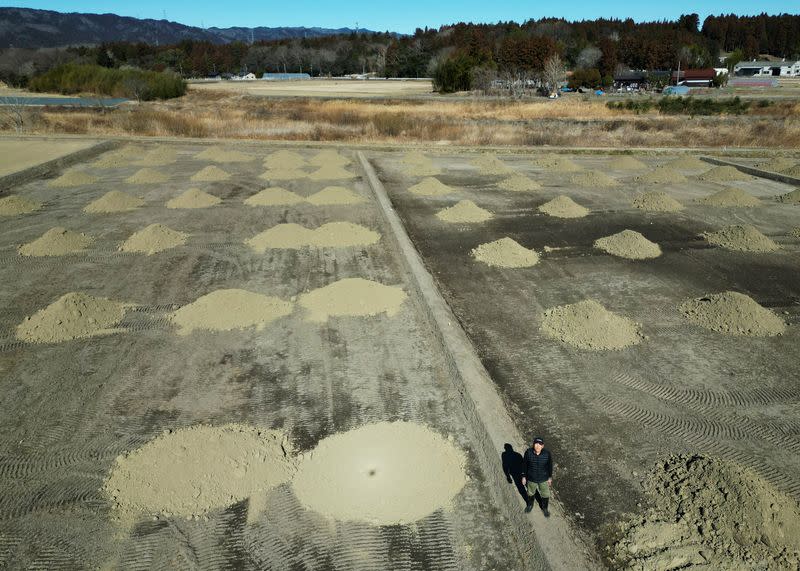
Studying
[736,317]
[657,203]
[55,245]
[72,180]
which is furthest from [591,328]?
[72,180]

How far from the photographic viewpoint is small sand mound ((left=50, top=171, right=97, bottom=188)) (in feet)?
58.5

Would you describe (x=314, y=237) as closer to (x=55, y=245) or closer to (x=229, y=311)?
(x=229, y=311)

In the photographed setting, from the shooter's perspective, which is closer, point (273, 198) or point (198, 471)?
point (198, 471)

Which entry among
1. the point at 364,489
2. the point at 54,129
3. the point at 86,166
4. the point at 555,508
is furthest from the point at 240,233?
the point at 54,129

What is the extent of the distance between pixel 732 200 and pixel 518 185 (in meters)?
6.75

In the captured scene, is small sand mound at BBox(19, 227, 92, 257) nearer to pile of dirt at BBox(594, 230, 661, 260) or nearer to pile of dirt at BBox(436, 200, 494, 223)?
pile of dirt at BBox(436, 200, 494, 223)

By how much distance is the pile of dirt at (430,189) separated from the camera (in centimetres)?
1745

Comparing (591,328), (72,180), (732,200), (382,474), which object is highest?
(72,180)

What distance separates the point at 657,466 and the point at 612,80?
266 feet

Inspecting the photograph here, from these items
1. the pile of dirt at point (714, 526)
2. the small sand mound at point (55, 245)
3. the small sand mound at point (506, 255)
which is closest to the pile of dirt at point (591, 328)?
the small sand mound at point (506, 255)

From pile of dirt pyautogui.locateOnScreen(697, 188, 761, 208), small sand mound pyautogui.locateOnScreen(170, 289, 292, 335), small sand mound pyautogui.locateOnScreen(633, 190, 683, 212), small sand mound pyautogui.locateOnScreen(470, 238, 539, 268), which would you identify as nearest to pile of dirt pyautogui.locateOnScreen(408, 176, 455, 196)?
small sand mound pyautogui.locateOnScreen(470, 238, 539, 268)

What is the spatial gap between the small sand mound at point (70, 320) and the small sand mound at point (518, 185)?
13440 mm

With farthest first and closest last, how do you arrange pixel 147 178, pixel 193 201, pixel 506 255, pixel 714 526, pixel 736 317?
pixel 147 178 < pixel 193 201 < pixel 506 255 < pixel 736 317 < pixel 714 526

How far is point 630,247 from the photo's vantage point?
12.1m
